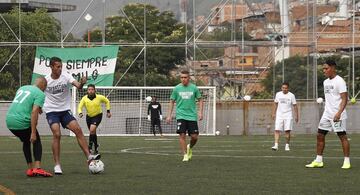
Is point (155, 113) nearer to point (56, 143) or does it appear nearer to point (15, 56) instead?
point (15, 56)

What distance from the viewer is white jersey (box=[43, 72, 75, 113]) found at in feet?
54.2

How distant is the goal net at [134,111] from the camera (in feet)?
137

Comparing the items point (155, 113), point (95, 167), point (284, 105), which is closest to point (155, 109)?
point (155, 113)

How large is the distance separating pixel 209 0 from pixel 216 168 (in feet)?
104

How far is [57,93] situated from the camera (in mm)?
16609

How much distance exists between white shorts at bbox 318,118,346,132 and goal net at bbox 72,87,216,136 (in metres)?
24.0

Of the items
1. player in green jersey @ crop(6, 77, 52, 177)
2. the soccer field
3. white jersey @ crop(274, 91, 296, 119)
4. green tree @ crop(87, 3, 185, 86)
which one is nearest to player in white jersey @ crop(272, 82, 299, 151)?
white jersey @ crop(274, 91, 296, 119)

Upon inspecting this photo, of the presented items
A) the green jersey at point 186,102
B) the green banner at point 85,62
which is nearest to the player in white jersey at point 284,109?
the green jersey at point 186,102

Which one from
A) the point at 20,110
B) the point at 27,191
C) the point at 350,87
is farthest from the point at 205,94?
the point at 27,191

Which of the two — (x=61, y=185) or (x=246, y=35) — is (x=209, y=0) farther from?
(x=61, y=185)

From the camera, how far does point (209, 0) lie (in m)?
48.6

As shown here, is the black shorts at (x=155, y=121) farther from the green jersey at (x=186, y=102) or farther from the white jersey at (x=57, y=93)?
the white jersey at (x=57, y=93)

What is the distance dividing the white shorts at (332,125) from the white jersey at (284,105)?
9554 mm

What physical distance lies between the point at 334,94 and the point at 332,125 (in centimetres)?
56
